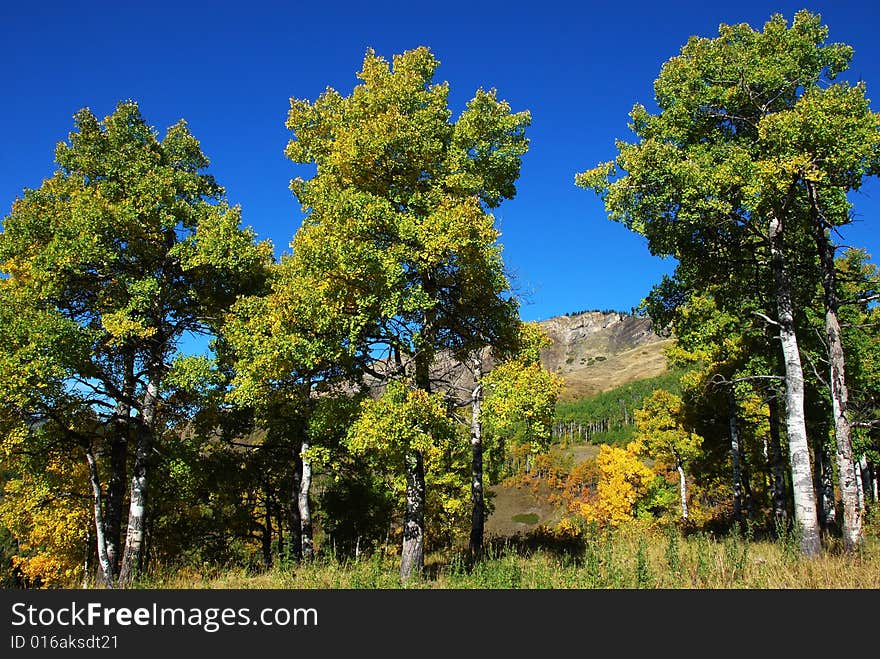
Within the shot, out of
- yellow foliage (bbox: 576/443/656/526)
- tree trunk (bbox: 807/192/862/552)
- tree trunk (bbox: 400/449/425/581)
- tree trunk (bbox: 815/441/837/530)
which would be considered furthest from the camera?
yellow foliage (bbox: 576/443/656/526)

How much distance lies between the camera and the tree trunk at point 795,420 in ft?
34.0

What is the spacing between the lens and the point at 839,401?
38.1 ft

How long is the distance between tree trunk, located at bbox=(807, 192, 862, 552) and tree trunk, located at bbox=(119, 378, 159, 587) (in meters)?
15.5

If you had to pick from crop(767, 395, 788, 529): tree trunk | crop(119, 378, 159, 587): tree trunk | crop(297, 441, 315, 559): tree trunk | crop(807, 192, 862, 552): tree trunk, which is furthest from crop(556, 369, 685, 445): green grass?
crop(119, 378, 159, 587): tree trunk

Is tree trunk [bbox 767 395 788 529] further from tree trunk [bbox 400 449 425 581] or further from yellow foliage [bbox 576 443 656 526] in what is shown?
yellow foliage [bbox 576 443 656 526]

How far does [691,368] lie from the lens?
26797mm

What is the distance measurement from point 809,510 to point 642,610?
6862mm

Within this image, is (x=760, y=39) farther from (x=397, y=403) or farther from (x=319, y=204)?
(x=397, y=403)

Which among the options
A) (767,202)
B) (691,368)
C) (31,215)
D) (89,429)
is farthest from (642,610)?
(691,368)

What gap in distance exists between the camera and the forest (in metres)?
10.4

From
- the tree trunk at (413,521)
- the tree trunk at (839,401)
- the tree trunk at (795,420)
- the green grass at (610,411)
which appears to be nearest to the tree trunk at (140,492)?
the tree trunk at (413,521)

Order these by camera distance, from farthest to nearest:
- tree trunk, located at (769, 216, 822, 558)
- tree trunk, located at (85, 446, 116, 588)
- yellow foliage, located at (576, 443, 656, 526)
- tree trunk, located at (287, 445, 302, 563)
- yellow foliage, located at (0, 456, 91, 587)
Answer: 1. yellow foliage, located at (576, 443, 656, 526)
2. yellow foliage, located at (0, 456, 91, 587)
3. tree trunk, located at (287, 445, 302, 563)
4. tree trunk, located at (85, 446, 116, 588)
5. tree trunk, located at (769, 216, 822, 558)

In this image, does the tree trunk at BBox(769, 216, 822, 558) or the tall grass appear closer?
the tall grass

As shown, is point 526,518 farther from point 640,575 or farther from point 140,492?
point 640,575
